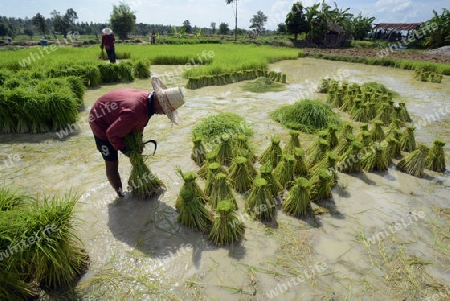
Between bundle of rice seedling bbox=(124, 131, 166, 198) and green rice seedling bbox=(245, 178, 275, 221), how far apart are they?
143 centimetres

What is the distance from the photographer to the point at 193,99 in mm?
8102

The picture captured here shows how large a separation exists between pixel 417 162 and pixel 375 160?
68 centimetres

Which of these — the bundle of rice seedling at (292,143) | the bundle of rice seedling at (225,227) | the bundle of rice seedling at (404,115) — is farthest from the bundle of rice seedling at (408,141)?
the bundle of rice seedling at (225,227)

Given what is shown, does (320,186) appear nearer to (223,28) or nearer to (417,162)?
(417,162)

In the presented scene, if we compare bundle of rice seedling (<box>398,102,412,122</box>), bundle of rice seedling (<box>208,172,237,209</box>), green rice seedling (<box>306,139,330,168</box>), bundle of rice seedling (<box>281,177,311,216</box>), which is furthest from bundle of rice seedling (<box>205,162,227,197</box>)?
bundle of rice seedling (<box>398,102,412,122</box>)

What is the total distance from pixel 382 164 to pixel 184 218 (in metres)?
3.59

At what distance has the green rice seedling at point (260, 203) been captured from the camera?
3.22m

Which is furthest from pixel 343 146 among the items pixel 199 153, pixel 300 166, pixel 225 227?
pixel 225 227

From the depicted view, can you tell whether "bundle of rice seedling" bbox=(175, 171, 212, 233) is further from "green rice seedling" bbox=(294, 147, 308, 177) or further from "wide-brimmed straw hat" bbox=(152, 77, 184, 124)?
"green rice seedling" bbox=(294, 147, 308, 177)

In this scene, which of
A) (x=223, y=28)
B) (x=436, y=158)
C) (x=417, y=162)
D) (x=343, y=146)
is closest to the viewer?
(x=417, y=162)

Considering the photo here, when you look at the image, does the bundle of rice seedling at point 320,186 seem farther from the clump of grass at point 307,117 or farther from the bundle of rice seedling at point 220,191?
the clump of grass at point 307,117

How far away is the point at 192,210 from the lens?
118 inches

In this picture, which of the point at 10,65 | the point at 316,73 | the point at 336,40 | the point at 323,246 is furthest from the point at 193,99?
the point at 336,40

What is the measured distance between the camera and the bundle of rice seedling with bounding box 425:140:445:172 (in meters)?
4.37
